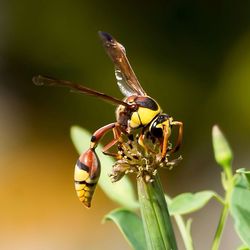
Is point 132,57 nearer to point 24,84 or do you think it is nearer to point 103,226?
point 24,84

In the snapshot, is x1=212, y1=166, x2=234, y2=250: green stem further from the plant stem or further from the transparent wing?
the transparent wing

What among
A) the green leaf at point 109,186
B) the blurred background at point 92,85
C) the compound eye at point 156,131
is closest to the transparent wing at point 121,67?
the green leaf at point 109,186

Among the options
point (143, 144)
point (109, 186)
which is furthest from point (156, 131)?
point (109, 186)

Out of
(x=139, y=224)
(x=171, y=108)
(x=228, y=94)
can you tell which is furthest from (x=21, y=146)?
(x=139, y=224)

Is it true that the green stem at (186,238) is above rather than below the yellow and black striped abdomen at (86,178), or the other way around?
below

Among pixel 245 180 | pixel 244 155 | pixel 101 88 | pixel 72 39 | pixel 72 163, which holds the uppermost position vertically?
pixel 72 39

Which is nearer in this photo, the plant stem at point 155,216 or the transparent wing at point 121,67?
the plant stem at point 155,216

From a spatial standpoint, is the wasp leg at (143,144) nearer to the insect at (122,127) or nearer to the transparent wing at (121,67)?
the insect at (122,127)
